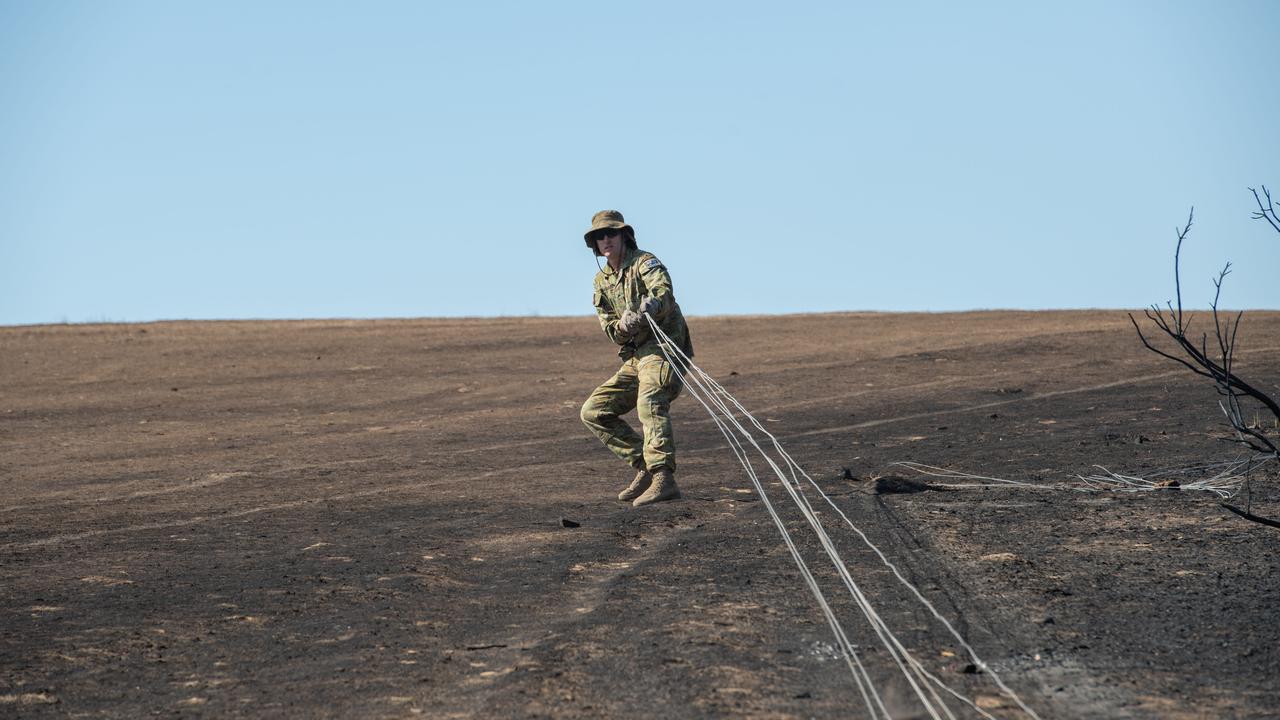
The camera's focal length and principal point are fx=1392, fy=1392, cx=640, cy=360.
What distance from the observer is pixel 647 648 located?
A: 5449 millimetres

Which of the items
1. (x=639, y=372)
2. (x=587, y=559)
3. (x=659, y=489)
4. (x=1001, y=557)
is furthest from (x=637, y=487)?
(x=1001, y=557)

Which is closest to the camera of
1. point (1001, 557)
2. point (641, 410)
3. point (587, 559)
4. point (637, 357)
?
point (1001, 557)

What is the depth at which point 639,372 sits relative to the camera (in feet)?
30.6

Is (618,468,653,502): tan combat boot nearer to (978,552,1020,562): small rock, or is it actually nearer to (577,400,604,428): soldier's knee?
(577,400,604,428): soldier's knee

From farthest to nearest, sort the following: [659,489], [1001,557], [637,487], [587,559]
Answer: [637,487]
[659,489]
[587,559]
[1001,557]

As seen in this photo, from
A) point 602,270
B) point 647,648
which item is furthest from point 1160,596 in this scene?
point 602,270

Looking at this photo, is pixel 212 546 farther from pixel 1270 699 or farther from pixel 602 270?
pixel 1270 699

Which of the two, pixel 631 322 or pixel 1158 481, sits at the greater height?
pixel 631 322

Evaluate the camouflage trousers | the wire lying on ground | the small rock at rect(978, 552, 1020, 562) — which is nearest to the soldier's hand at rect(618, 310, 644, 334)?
the camouflage trousers

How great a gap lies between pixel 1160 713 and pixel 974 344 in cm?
1512

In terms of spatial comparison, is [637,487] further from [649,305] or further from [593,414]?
[649,305]

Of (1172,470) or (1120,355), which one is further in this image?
(1120,355)

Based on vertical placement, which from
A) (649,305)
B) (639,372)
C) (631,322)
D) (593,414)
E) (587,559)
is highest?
(649,305)

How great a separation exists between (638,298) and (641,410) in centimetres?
76
